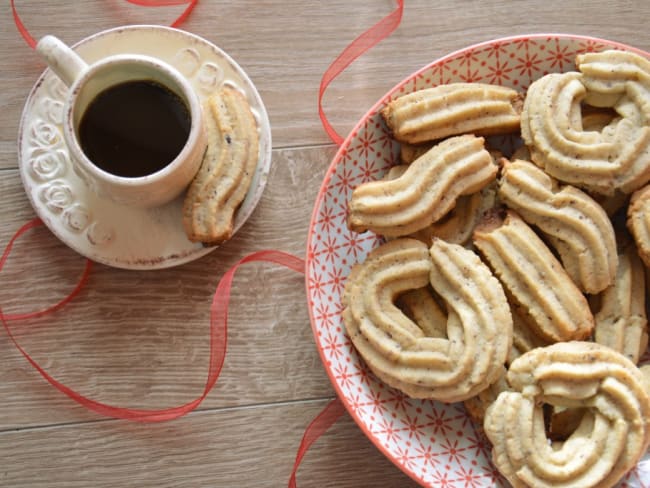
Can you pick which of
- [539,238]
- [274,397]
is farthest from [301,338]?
[539,238]

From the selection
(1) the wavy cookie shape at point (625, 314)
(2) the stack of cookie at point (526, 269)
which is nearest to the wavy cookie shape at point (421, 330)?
(2) the stack of cookie at point (526, 269)

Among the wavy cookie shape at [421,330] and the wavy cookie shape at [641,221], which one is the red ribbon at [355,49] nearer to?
the wavy cookie shape at [421,330]

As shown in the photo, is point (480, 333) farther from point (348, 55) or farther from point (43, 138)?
point (43, 138)

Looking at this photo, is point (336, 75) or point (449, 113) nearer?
point (449, 113)

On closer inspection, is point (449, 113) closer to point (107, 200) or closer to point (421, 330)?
point (421, 330)

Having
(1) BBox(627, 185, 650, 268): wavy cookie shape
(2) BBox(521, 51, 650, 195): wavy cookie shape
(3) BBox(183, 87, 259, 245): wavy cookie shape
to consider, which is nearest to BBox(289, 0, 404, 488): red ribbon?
(3) BBox(183, 87, 259, 245): wavy cookie shape

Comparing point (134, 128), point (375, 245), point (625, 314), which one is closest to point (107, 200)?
point (134, 128)
